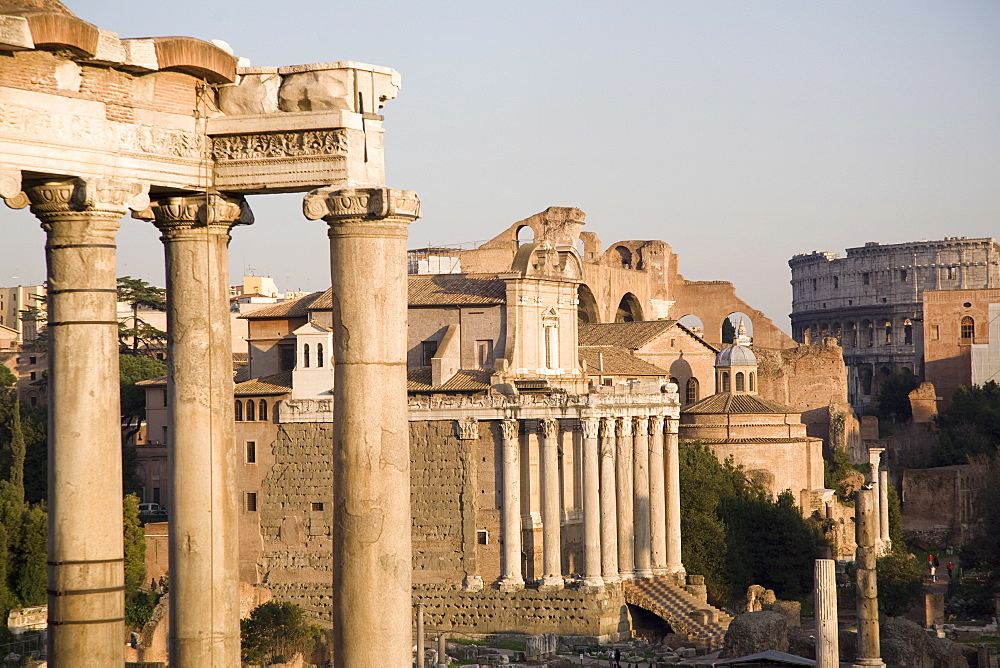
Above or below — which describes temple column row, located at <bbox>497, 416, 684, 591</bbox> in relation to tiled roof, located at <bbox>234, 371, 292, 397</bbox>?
below

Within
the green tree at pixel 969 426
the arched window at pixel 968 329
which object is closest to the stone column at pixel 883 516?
the green tree at pixel 969 426

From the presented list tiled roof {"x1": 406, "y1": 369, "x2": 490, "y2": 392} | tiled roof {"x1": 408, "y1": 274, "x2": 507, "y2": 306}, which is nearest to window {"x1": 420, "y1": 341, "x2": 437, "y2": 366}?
tiled roof {"x1": 406, "y1": 369, "x2": 490, "y2": 392}

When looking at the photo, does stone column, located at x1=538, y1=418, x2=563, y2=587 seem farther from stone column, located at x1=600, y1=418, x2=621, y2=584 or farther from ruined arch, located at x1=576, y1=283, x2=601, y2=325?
ruined arch, located at x1=576, y1=283, x2=601, y2=325

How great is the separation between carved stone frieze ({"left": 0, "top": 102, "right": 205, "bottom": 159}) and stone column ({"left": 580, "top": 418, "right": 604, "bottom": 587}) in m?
28.6

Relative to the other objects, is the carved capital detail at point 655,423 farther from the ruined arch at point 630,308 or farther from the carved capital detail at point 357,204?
the carved capital detail at point 357,204

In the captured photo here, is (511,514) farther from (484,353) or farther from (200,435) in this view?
(200,435)

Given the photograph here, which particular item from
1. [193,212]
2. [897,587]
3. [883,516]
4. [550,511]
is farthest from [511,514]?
[193,212]

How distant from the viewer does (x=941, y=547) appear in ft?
171

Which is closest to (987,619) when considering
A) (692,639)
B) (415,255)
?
(692,639)

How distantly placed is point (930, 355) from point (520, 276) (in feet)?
107

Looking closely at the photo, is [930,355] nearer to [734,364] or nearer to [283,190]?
[734,364]

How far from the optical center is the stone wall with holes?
3609 cm

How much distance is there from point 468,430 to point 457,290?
5681 millimetres

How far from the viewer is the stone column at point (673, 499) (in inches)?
1569
